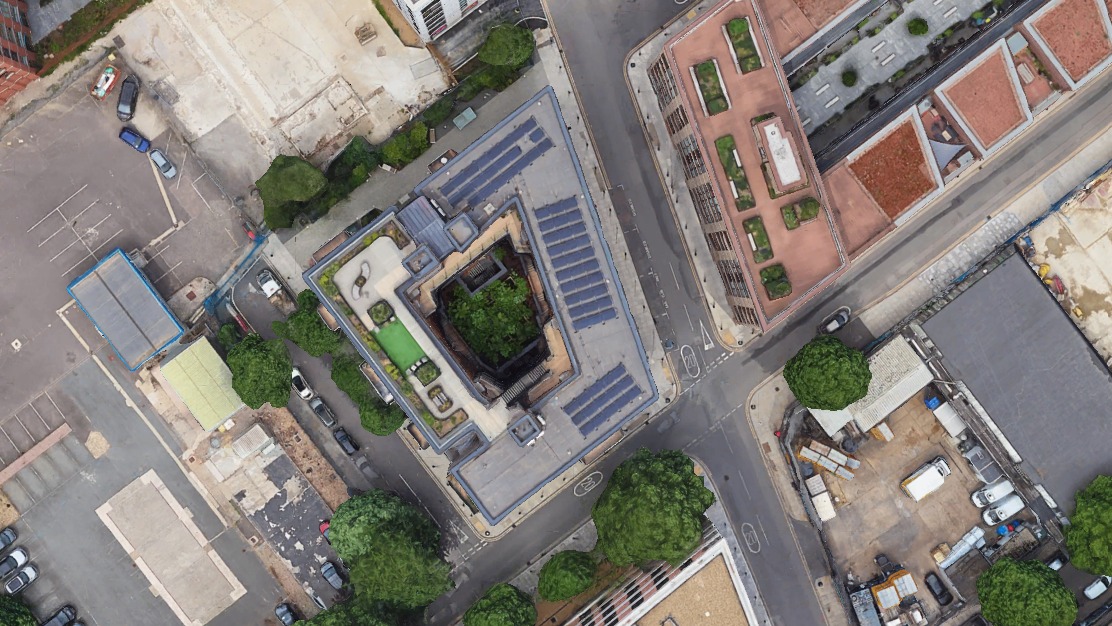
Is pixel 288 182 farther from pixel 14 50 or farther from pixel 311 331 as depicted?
pixel 14 50

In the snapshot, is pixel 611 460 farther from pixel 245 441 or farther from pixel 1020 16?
pixel 1020 16

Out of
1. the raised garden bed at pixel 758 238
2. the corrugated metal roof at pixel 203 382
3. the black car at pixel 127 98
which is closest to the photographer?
the raised garden bed at pixel 758 238

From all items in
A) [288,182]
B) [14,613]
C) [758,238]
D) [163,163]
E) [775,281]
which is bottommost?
[775,281]

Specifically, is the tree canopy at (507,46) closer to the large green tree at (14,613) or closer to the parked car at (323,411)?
the parked car at (323,411)

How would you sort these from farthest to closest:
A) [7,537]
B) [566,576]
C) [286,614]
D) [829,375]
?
[286,614] → [7,537] → [566,576] → [829,375]

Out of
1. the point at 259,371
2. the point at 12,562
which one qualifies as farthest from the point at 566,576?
the point at 12,562

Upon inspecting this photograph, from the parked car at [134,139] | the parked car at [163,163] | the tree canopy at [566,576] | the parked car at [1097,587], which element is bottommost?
the parked car at [1097,587]

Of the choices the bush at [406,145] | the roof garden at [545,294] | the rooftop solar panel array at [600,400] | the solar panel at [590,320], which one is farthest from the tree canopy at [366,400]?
the bush at [406,145]

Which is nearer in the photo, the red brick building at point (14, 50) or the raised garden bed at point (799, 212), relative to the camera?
the raised garden bed at point (799, 212)

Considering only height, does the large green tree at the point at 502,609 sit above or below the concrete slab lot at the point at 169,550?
below
